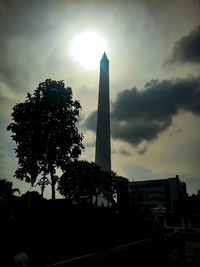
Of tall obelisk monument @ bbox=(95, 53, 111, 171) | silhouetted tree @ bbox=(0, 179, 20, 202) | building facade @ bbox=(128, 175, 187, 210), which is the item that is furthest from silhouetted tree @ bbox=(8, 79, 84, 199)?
building facade @ bbox=(128, 175, 187, 210)

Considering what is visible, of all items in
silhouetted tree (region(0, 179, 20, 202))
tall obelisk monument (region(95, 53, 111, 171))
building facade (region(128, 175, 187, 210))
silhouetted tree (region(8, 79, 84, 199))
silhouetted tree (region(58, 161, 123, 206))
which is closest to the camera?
silhouetted tree (region(8, 79, 84, 199))

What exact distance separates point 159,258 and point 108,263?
4926mm

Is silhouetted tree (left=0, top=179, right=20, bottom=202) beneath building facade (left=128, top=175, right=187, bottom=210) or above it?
beneath

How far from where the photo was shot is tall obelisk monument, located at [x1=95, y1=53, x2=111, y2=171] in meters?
56.3

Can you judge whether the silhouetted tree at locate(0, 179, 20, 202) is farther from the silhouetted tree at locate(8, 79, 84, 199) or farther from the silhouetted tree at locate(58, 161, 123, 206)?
the silhouetted tree at locate(8, 79, 84, 199)

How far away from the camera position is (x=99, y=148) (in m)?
56.8

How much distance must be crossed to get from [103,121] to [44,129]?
112 feet

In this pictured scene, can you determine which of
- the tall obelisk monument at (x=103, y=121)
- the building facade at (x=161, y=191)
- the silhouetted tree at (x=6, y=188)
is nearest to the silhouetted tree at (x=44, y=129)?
the silhouetted tree at (x=6, y=188)

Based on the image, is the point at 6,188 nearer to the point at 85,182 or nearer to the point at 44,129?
the point at 85,182

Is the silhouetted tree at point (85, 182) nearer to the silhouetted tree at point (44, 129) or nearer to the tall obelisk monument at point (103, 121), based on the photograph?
the tall obelisk monument at point (103, 121)

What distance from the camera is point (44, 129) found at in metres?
23.0

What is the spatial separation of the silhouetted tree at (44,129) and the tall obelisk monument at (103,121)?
32610mm

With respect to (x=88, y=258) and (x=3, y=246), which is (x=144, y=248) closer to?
(x=88, y=258)

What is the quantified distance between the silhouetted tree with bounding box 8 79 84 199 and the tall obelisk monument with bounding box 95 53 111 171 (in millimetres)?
32610
